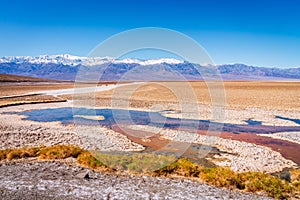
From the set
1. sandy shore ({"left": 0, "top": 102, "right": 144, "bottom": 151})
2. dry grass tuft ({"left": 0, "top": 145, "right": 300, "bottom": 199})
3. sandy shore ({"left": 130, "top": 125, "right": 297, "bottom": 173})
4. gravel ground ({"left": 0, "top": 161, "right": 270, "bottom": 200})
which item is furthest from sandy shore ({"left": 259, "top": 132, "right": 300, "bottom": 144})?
gravel ground ({"left": 0, "top": 161, "right": 270, "bottom": 200})

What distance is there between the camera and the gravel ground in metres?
8.74

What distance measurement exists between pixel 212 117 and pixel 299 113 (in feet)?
39.3

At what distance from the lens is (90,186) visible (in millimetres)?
9500

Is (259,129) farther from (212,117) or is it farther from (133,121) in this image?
(133,121)

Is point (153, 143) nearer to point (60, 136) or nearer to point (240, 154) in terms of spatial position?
point (240, 154)

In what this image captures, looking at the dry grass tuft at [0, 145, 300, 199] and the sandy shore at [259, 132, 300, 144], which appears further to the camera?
the sandy shore at [259, 132, 300, 144]

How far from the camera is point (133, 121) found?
1049 inches

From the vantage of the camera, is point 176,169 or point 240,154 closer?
point 176,169

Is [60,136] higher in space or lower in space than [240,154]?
higher

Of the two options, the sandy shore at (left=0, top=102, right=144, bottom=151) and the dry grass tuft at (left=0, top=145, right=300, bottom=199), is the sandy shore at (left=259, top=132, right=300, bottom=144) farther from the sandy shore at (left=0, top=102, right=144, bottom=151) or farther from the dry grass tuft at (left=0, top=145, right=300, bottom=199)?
the sandy shore at (left=0, top=102, right=144, bottom=151)

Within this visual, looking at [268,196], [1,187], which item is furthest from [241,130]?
[1,187]

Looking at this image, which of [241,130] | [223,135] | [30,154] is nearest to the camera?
[30,154]

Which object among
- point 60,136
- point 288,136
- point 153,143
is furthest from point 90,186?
point 288,136

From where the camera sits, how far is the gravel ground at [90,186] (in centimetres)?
874
